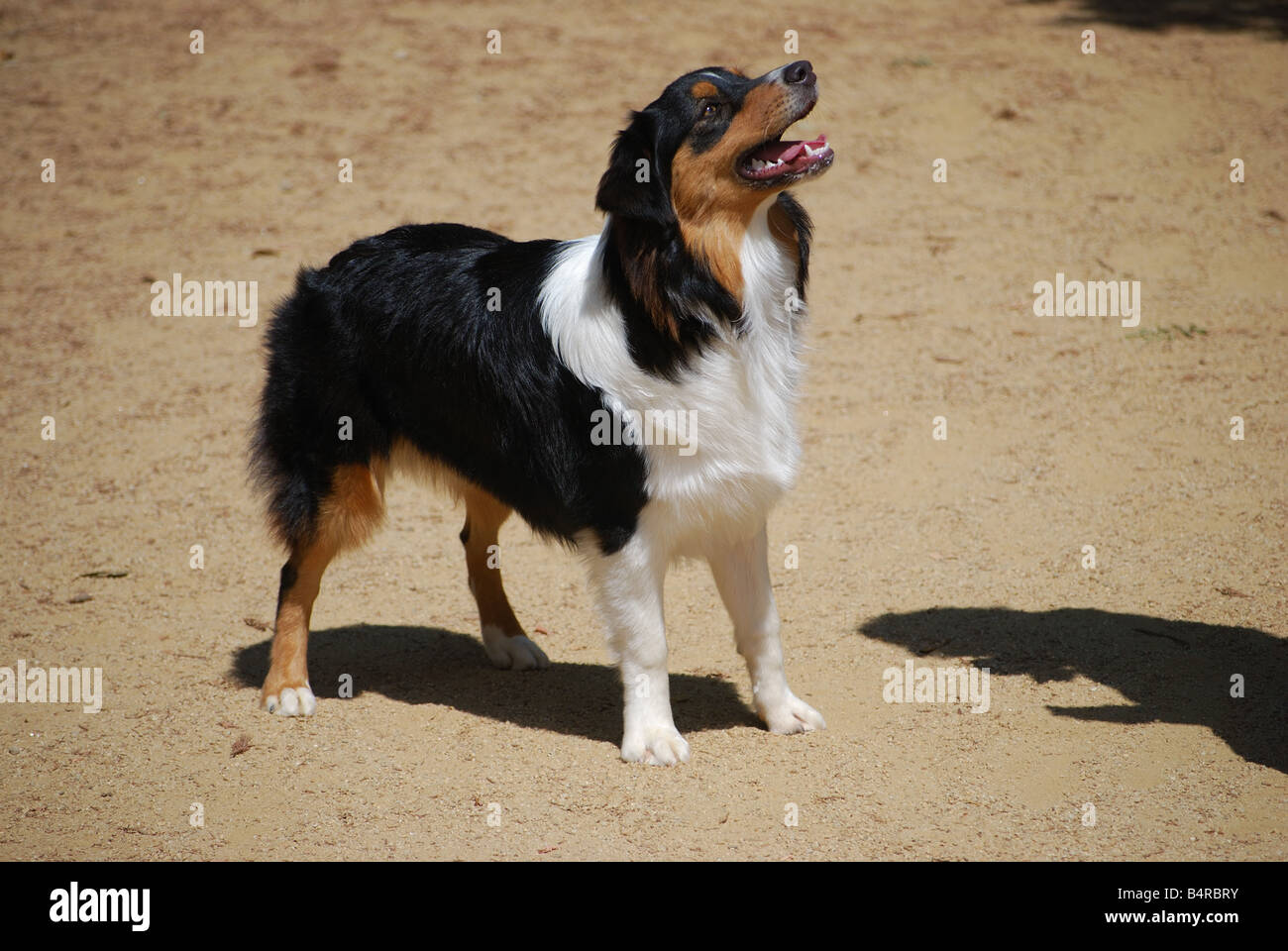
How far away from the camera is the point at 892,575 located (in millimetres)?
6395

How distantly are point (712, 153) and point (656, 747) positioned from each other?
2.22m

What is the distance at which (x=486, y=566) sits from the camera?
5855 millimetres

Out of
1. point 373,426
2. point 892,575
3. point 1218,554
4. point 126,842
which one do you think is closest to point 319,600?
point 373,426

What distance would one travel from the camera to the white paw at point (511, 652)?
5.79 m

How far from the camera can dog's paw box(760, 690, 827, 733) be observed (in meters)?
4.99

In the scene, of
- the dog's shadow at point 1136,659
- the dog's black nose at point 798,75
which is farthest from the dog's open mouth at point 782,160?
the dog's shadow at point 1136,659

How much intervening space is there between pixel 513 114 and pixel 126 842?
393 inches

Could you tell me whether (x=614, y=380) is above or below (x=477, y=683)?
above

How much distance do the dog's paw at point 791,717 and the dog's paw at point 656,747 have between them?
0.40m

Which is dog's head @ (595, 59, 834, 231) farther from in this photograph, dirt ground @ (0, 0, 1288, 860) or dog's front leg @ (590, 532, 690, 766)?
dirt ground @ (0, 0, 1288, 860)

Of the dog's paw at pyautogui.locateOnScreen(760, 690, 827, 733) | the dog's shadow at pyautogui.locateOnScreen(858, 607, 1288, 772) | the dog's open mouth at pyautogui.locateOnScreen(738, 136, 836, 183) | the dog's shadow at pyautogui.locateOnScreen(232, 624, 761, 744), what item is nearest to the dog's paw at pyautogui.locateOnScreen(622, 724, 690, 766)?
the dog's shadow at pyautogui.locateOnScreen(232, 624, 761, 744)

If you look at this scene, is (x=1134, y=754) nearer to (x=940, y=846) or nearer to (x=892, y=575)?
(x=940, y=846)

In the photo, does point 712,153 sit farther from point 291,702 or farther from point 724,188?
point 291,702

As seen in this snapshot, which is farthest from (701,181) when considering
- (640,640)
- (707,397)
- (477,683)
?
(477,683)
